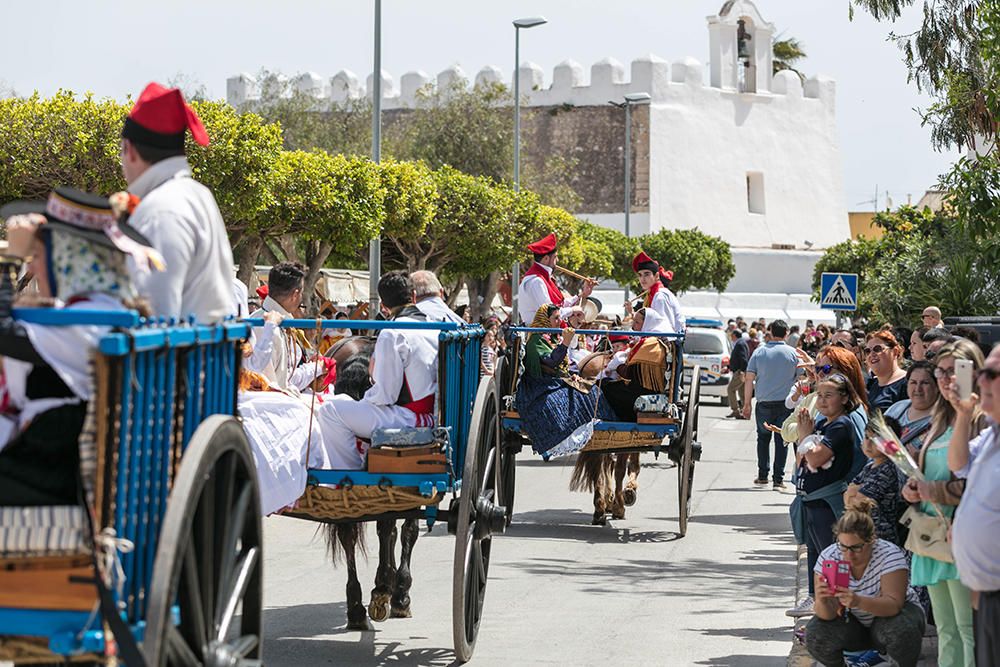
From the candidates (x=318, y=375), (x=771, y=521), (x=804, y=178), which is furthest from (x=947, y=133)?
(x=804, y=178)

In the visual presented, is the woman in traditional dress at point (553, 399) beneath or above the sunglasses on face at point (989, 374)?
beneath

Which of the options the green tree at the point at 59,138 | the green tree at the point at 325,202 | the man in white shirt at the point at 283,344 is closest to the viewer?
the man in white shirt at the point at 283,344

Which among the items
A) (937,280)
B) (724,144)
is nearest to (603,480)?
(937,280)

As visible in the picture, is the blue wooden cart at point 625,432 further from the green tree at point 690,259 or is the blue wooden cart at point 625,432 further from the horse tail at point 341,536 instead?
the green tree at point 690,259

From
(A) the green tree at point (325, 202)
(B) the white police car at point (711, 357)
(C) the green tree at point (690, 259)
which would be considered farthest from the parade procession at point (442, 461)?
(C) the green tree at point (690, 259)

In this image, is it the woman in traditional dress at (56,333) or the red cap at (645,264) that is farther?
the red cap at (645,264)

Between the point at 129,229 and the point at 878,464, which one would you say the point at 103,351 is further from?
the point at 878,464

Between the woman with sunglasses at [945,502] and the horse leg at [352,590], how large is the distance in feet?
10.3

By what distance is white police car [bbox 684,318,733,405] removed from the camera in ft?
108

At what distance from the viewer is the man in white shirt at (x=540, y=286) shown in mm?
13617

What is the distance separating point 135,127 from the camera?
5070 millimetres

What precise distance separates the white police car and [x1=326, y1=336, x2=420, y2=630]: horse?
23602mm

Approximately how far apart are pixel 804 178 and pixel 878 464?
84.9m

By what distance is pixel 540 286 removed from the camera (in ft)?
44.7
